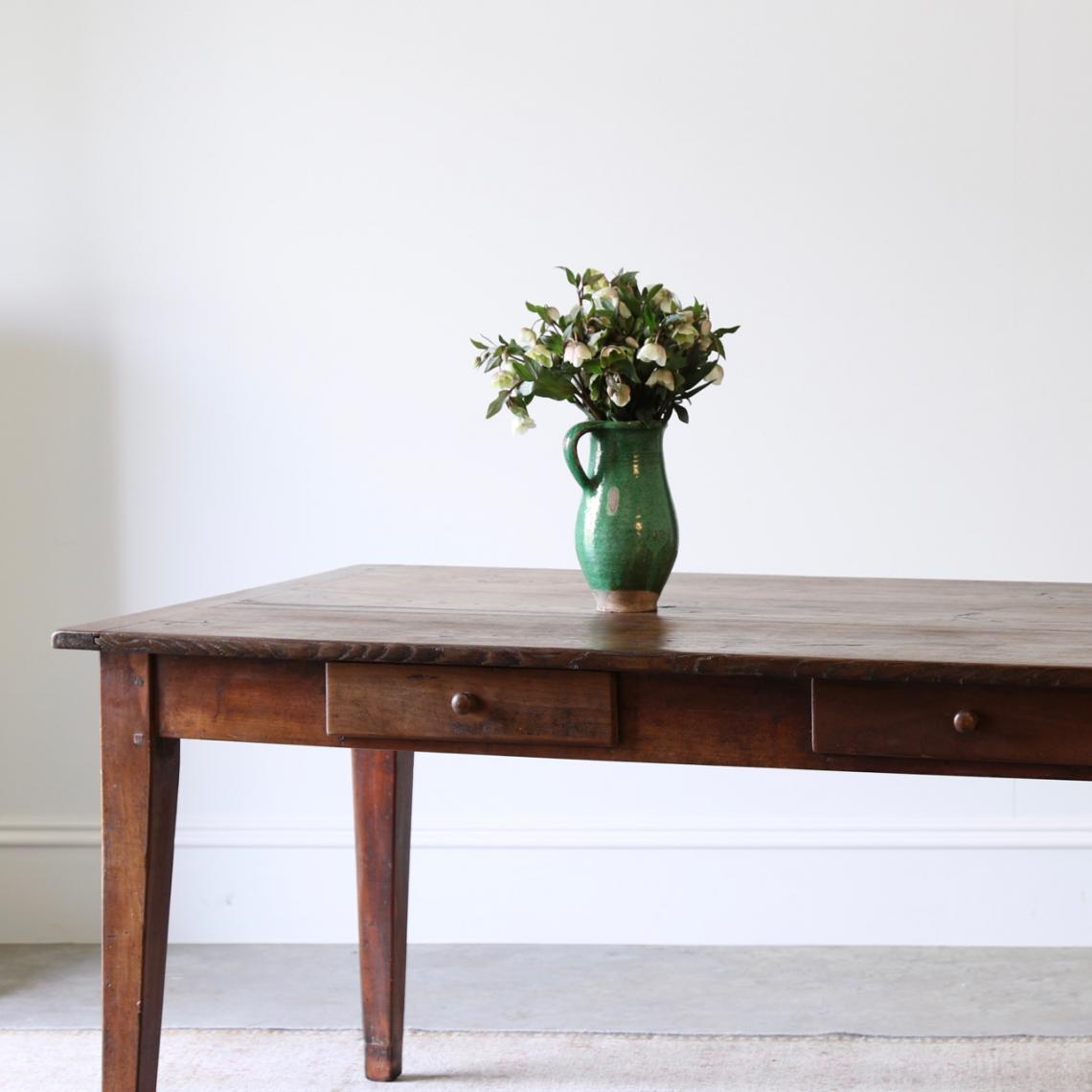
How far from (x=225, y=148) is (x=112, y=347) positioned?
485mm

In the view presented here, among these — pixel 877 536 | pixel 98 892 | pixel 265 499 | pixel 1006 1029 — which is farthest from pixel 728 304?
pixel 98 892

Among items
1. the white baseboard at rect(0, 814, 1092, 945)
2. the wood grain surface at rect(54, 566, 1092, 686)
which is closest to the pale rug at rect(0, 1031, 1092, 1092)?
the white baseboard at rect(0, 814, 1092, 945)

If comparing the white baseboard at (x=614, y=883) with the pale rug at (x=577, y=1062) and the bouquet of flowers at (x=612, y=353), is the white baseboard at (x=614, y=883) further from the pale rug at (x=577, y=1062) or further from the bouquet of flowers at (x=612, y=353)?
the bouquet of flowers at (x=612, y=353)

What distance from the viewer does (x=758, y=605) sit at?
1.89m

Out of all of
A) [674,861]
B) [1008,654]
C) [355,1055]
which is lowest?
[355,1055]

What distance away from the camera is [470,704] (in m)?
1.55

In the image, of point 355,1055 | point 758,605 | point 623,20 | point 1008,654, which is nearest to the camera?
point 1008,654

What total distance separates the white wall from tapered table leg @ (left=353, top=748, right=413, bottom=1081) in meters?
0.67

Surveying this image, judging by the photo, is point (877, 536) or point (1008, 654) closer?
point (1008, 654)

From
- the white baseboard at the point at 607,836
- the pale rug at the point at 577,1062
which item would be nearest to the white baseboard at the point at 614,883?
the white baseboard at the point at 607,836

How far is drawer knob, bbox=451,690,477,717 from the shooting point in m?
1.54

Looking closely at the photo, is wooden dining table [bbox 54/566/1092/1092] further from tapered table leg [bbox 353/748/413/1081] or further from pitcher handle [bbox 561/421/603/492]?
tapered table leg [bbox 353/748/413/1081]

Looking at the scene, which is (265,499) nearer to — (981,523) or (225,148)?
(225,148)

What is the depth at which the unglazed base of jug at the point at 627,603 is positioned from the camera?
71.9 inches
